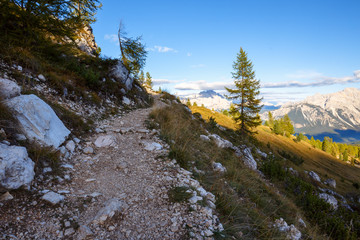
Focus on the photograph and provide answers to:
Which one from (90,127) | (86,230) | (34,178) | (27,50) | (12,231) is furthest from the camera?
(27,50)

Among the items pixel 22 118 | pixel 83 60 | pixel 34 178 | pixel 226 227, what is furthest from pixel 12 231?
pixel 83 60

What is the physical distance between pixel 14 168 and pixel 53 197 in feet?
2.92

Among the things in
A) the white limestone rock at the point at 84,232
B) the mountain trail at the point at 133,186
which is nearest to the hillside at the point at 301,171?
the mountain trail at the point at 133,186

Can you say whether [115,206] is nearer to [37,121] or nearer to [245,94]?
[37,121]

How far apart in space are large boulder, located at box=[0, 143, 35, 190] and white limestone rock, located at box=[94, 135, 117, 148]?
2.60 meters

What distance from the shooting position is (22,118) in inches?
171

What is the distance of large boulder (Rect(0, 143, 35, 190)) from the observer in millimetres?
2910

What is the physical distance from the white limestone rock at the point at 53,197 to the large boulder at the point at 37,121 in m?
1.78

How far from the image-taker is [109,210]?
3057mm

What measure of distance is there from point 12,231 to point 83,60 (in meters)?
15.4

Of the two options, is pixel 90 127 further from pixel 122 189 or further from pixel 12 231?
pixel 12 231

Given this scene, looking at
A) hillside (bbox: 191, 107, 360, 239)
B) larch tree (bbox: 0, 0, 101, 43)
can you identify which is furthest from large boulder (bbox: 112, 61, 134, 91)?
hillside (bbox: 191, 107, 360, 239)

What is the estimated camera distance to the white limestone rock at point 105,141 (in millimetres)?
6082

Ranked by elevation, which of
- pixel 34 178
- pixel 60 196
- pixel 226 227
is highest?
pixel 34 178
